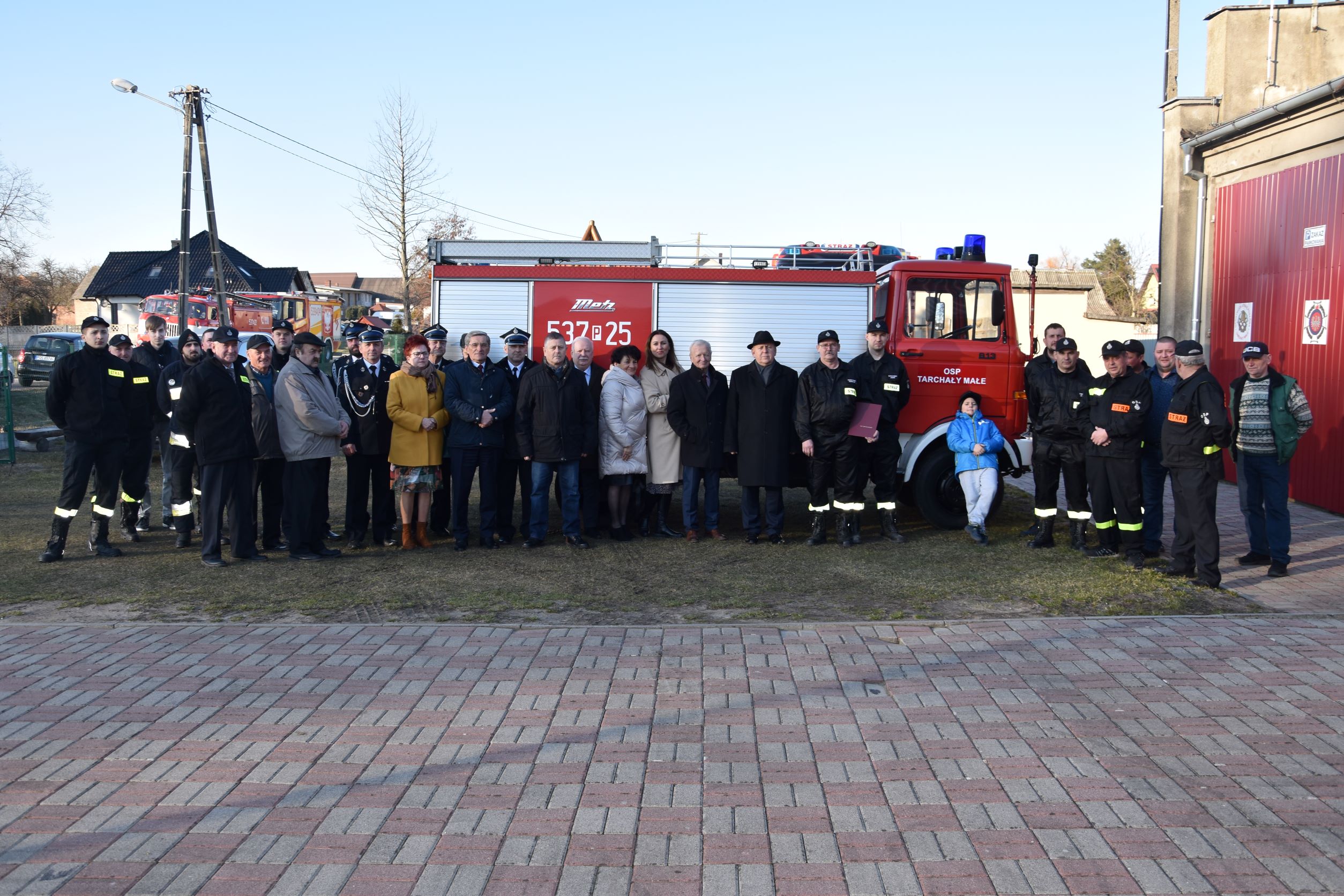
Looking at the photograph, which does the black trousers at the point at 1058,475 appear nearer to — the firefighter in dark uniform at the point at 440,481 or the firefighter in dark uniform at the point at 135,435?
the firefighter in dark uniform at the point at 440,481

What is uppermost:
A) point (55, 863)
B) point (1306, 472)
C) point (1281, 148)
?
point (1281, 148)

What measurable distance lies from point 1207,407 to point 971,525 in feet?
8.30

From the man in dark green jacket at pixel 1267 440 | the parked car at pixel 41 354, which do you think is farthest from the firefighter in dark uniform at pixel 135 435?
the parked car at pixel 41 354

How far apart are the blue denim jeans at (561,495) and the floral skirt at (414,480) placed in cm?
89

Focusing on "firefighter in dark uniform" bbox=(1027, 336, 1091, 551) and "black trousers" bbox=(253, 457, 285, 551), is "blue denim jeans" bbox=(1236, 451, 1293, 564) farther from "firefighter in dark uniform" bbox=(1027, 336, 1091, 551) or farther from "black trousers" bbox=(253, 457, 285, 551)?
"black trousers" bbox=(253, 457, 285, 551)

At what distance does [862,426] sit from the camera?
9555mm

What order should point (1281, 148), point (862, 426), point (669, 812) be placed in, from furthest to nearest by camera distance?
point (1281, 148) < point (862, 426) < point (669, 812)

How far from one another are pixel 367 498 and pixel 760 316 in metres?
4.06

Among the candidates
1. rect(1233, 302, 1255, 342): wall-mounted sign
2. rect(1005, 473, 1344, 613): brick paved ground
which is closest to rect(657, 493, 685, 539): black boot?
rect(1005, 473, 1344, 613): brick paved ground

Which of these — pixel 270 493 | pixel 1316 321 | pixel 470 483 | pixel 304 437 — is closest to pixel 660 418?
pixel 470 483

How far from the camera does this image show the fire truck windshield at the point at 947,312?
33.1 ft

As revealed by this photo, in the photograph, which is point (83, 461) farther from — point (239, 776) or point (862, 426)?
point (862, 426)

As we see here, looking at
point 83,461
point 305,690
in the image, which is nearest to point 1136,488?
point 305,690

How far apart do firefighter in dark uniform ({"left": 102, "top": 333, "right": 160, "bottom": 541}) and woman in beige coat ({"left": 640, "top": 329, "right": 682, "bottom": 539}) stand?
14.7 feet
